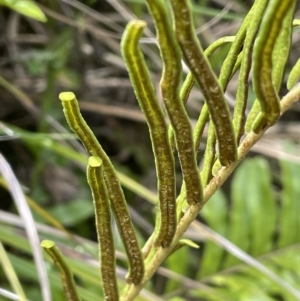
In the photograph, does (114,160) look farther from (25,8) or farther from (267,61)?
(267,61)

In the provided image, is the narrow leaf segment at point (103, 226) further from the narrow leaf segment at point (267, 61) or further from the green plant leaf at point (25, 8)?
the green plant leaf at point (25, 8)

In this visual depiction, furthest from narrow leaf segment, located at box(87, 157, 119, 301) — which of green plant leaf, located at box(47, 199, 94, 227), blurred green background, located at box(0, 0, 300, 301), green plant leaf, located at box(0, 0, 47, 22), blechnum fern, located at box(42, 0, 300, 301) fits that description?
green plant leaf, located at box(47, 199, 94, 227)

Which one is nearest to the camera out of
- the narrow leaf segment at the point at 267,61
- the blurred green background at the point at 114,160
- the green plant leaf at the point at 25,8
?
the narrow leaf segment at the point at 267,61

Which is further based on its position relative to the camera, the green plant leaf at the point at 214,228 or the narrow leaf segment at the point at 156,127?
the green plant leaf at the point at 214,228

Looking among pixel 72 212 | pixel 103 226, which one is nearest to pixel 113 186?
pixel 103 226

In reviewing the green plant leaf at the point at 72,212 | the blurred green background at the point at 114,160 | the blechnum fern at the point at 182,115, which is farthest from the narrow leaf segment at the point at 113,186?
the green plant leaf at the point at 72,212

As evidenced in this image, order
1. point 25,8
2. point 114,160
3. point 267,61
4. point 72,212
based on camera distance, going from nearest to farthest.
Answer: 1. point 267,61
2. point 25,8
3. point 72,212
4. point 114,160

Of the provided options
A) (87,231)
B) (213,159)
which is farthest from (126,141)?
(213,159)

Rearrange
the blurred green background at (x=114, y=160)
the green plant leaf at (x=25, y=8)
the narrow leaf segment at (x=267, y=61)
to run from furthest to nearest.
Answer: the blurred green background at (x=114, y=160) → the green plant leaf at (x=25, y=8) → the narrow leaf segment at (x=267, y=61)
